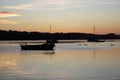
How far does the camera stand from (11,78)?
1761 centimetres

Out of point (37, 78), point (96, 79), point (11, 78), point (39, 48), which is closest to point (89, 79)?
point (96, 79)

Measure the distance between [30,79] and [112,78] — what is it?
4.66 meters

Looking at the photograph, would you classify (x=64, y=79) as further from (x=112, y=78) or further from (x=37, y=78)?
(x=112, y=78)

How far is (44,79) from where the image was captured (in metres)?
17.4

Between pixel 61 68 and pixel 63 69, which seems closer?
pixel 63 69

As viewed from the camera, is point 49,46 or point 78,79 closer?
point 78,79

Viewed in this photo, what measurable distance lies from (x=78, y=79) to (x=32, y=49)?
45.6 metres

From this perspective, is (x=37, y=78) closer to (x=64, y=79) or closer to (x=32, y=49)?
(x=64, y=79)

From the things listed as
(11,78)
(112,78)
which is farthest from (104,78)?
(11,78)

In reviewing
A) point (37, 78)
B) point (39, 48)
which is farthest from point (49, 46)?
point (37, 78)

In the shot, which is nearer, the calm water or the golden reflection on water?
the calm water

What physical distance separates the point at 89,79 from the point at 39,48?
146ft

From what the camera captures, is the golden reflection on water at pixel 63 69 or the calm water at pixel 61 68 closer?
the calm water at pixel 61 68

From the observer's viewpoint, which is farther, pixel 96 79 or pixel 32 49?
pixel 32 49
